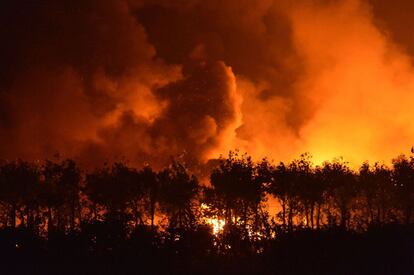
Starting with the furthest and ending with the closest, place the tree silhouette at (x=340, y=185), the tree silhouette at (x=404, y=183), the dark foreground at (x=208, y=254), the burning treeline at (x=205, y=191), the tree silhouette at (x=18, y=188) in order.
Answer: the tree silhouette at (x=340, y=185) → the tree silhouette at (x=404, y=183) → the tree silhouette at (x=18, y=188) → the burning treeline at (x=205, y=191) → the dark foreground at (x=208, y=254)

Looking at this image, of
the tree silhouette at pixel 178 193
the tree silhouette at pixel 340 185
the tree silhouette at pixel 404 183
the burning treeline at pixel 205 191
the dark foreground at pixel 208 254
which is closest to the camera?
the dark foreground at pixel 208 254

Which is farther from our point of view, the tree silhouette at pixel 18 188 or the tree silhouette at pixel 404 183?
the tree silhouette at pixel 404 183

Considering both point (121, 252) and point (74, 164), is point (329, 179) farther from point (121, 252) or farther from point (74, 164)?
point (121, 252)

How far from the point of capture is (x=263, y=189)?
50406 mm

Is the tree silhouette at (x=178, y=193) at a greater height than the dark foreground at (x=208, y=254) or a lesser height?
greater

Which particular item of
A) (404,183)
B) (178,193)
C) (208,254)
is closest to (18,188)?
(178,193)

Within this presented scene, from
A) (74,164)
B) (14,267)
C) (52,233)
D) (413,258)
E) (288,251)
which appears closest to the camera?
(413,258)

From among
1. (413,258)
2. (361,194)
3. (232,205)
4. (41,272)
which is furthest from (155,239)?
(361,194)

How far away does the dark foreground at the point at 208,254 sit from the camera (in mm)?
22312

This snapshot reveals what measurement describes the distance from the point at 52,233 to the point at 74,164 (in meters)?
23.3

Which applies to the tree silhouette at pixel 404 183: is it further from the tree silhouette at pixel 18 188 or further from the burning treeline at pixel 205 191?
the tree silhouette at pixel 18 188

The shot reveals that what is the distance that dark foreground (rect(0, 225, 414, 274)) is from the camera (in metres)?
22.3

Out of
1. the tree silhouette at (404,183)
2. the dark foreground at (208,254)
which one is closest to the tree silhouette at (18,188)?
the dark foreground at (208,254)

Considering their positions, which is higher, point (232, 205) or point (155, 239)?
point (232, 205)
